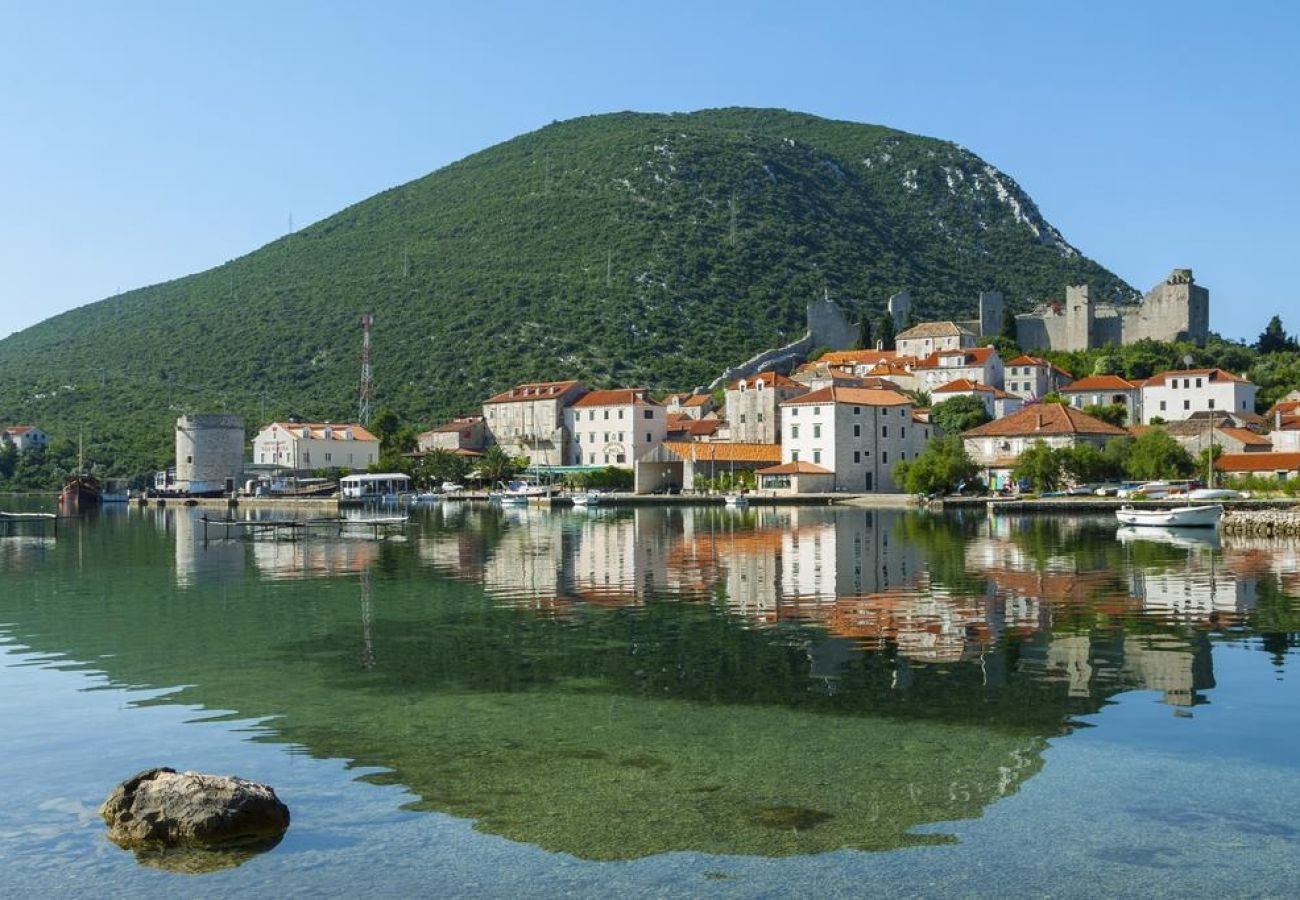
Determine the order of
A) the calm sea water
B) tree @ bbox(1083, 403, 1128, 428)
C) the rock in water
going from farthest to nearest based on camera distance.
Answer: tree @ bbox(1083, 403, 1128, 428)
the rock in water
the calm sea water

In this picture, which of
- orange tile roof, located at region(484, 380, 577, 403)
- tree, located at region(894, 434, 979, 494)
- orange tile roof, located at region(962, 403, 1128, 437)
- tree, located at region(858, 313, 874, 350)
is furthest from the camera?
tree, located at region(858, 313, 874, 350)

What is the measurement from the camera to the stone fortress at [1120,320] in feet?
334

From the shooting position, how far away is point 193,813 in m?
9.25

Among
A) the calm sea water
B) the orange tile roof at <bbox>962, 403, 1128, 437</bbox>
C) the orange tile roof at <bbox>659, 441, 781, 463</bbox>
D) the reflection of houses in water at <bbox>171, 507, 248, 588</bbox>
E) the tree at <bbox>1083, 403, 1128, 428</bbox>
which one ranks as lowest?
the calm sea water

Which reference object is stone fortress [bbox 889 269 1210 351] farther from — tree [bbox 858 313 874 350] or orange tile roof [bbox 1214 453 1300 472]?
orange tile roof [bbox 1214 453 1300 472]

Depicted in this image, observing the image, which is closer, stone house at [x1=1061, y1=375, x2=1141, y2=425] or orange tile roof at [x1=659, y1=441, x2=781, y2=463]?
orange tile roof at [x1=659, y1=441, x2=781, y2=463]

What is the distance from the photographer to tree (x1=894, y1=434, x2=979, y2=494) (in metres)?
68.1

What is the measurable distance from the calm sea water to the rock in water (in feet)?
0.74

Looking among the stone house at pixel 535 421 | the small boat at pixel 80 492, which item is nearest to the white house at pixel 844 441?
the stone house at pixel 535 421

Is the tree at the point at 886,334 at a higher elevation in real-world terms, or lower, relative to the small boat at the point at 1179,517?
higher

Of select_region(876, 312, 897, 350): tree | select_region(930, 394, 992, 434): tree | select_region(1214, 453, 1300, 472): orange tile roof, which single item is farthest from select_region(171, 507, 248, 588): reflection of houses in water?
select_region(876, 312, 897, 350): tree

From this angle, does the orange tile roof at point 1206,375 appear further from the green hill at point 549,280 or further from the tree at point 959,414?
the green hill at point 549,280

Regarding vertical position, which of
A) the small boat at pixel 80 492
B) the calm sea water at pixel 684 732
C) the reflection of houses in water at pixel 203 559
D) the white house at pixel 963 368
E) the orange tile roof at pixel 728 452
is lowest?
the calm sea water at pixel 684 732

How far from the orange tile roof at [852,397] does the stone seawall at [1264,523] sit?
107ft
